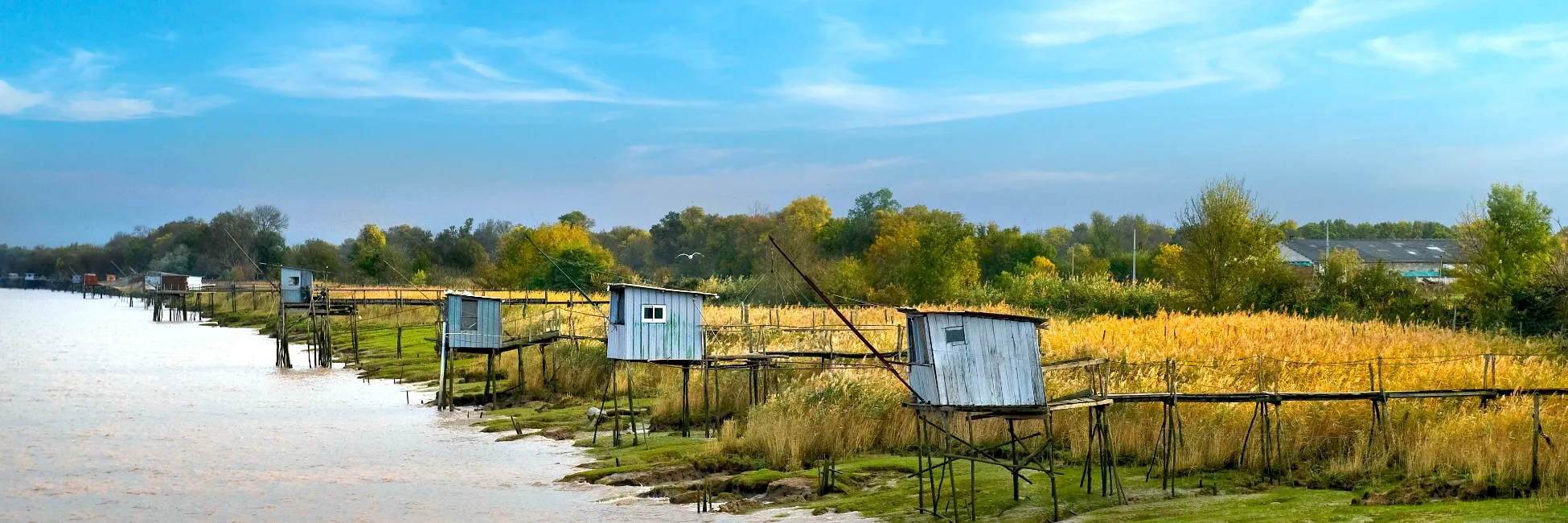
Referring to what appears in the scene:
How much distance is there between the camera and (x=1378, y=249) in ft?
299

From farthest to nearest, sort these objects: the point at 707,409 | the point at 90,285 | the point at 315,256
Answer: the point at 90,285 < the point at 315,256 < the point at 707,409

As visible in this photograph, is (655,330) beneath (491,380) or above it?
above

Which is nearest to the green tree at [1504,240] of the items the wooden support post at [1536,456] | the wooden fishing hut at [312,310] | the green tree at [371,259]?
the wooden support post at [1536,456]

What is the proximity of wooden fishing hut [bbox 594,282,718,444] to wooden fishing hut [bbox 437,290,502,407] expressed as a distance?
7.90 meters

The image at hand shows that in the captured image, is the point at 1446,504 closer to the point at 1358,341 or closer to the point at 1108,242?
the point at 1358,341

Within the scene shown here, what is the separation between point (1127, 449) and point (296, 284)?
45643 millimetres

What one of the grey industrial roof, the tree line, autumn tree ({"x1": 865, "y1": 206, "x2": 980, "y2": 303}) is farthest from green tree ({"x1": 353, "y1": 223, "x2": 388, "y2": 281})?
the grey industrial roof

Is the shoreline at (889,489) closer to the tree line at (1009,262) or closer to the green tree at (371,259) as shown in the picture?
the tree line at (1009,262)

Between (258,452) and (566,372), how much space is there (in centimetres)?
1061

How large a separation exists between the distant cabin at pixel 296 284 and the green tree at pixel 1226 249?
38.1 metres

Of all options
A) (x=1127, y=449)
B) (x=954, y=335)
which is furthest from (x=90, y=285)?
(x=954, y=335)

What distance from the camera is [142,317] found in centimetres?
10006

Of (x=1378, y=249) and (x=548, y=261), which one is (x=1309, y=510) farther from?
(x=1378, y=249)

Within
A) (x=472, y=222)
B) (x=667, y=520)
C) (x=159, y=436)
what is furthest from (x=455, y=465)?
(x=472, y=222)
